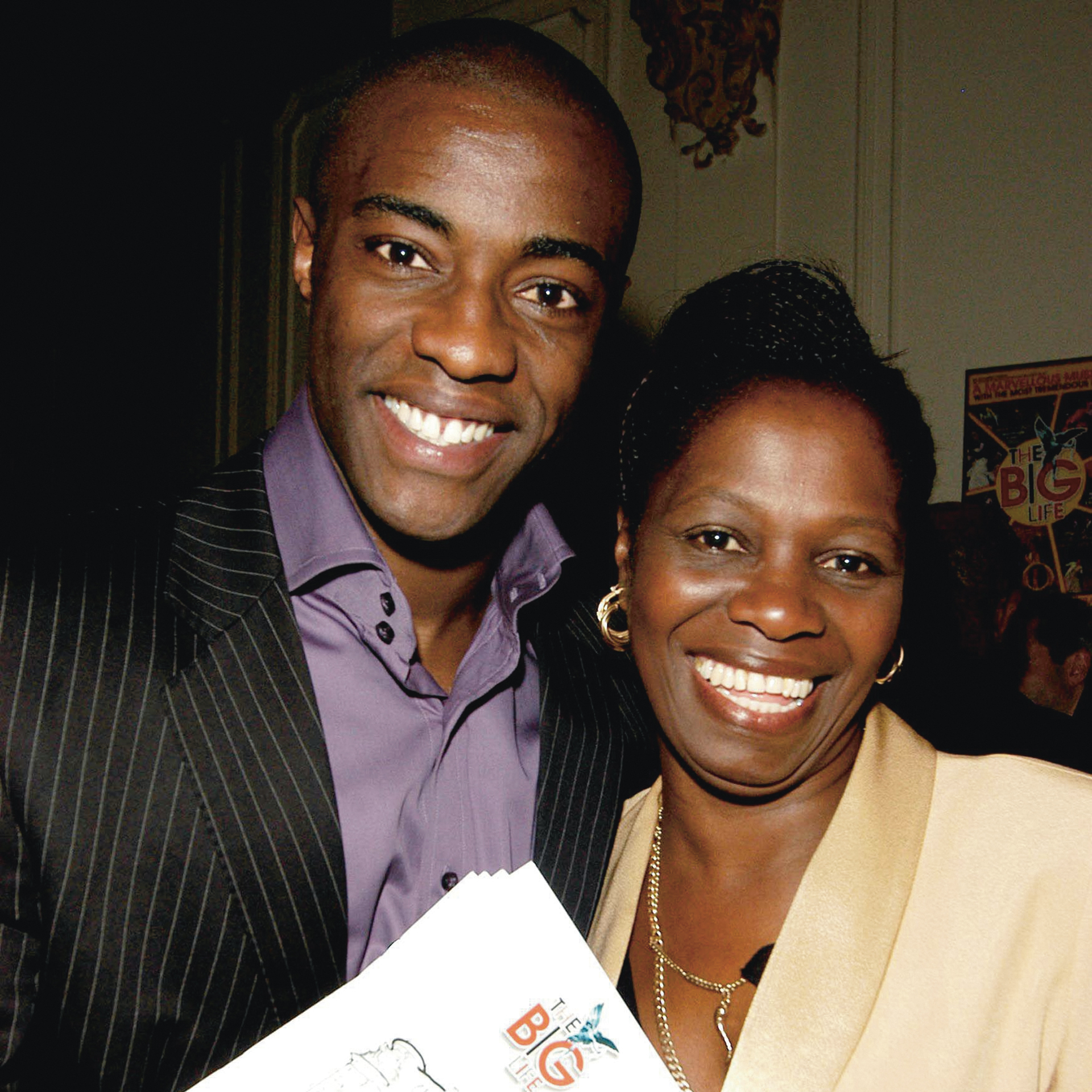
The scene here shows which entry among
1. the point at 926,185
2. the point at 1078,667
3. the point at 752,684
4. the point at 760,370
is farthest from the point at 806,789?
the point at 926,185

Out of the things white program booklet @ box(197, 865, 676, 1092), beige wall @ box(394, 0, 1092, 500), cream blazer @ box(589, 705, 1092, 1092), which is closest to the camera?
white program booklet @ box(197, 865, 676, 1092)

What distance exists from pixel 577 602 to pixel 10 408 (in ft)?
13.2

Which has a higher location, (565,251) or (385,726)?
(565,251)

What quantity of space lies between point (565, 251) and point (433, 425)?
0.31m

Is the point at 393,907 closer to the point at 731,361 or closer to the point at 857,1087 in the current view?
the point at 857,1087

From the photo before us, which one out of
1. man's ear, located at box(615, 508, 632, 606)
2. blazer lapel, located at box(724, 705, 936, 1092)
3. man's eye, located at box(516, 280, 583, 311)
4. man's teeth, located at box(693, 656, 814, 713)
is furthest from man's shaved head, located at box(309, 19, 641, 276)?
blazer lapel, located at box(724, 705, 936, 1092)

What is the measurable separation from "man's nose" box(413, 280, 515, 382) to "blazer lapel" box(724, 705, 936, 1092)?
→ 30.1 inches

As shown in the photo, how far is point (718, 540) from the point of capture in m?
1.46

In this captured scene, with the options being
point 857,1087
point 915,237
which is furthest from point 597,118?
point 915,237

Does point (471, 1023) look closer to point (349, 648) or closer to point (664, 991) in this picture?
point (664, 991)

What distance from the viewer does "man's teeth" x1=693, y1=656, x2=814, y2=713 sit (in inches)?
55.9

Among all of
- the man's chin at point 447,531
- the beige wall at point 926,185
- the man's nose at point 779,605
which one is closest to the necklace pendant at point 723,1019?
the man's nose at point 779,605

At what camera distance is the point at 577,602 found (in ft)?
6.42

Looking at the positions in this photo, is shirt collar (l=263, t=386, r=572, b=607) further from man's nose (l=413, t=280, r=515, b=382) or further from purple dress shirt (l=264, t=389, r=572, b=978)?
man's nose (l=413, t=280, r=515, b=382)
